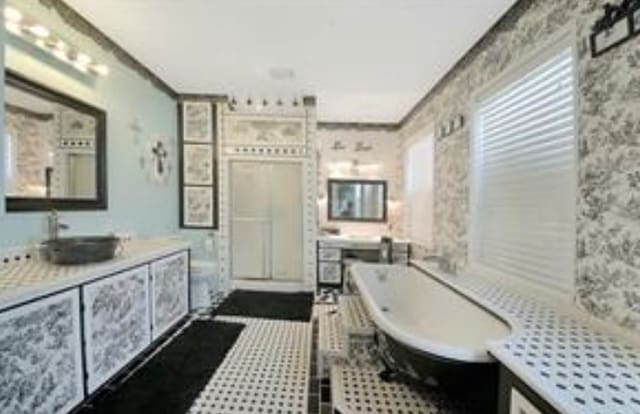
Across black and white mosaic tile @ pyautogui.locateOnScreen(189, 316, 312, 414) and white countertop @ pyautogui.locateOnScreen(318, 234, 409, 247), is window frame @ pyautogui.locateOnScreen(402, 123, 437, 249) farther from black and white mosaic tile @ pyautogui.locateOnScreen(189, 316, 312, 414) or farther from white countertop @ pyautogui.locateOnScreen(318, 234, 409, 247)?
black and white mosaic tile @ pyautogui.locateOnScreen(189, 316, 312, 414)

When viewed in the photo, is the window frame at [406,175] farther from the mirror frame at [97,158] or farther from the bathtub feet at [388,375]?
the mirror frame at [97,158]

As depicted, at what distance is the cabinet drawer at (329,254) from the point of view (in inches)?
208

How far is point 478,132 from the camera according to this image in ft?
10.3

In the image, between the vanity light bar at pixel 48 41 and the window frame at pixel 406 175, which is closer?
the vanity light bar at pixel 48 41

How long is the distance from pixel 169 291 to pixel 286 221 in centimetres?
204

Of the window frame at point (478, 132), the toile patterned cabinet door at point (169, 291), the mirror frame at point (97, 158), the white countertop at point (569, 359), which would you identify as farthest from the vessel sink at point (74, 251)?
the window frame at point (478, 132)

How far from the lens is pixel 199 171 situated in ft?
16.6

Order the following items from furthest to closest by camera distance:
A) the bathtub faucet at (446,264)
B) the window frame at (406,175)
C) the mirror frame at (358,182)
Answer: the mirror frame at (358,182) < the window frame at (406,175) < the bathtub faucet at (446,264)

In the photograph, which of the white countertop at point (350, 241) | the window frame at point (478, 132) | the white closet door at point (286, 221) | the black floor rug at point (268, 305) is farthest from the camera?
the white countertop at point (350, 241)

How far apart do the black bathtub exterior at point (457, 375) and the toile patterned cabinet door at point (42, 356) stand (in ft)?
5.62

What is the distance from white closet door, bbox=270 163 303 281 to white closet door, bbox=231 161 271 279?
0.30 feet

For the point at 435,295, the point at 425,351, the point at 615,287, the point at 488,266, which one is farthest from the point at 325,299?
the point at 615,287

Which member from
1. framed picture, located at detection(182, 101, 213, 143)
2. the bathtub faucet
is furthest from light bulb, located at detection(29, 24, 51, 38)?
the bathtub faucet

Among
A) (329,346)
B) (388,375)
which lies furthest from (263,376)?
(388,375)
